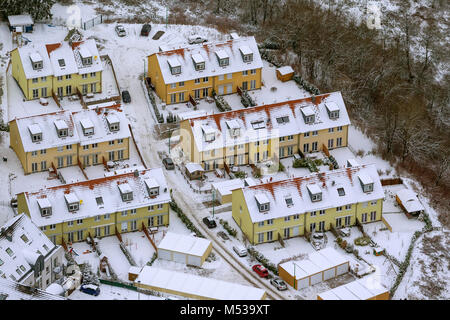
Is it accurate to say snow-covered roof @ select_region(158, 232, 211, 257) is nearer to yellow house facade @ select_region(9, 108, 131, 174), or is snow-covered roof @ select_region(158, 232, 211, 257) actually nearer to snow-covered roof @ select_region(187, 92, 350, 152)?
snow-covered roof @ select_region(187, 92, 350, 152)

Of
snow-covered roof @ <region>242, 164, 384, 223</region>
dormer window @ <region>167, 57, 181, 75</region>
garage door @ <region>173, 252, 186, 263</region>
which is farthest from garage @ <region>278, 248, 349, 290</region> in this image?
dormer window @ <region>167, 57, 181, 75</region>

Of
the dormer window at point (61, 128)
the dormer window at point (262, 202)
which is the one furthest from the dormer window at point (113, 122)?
the dormer window at point (262, 202)

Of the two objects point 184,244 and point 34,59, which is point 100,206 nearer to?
Answer: point 184,244

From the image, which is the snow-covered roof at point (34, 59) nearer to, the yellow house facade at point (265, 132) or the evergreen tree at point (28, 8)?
the evergreen tree at point (28, 8)

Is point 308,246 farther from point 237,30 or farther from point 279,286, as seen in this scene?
point 237,30

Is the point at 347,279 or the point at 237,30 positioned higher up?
the point at 237,30

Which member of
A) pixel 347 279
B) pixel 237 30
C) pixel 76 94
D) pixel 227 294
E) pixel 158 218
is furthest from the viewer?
pixel 237 30

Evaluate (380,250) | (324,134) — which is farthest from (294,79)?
(380,250)
